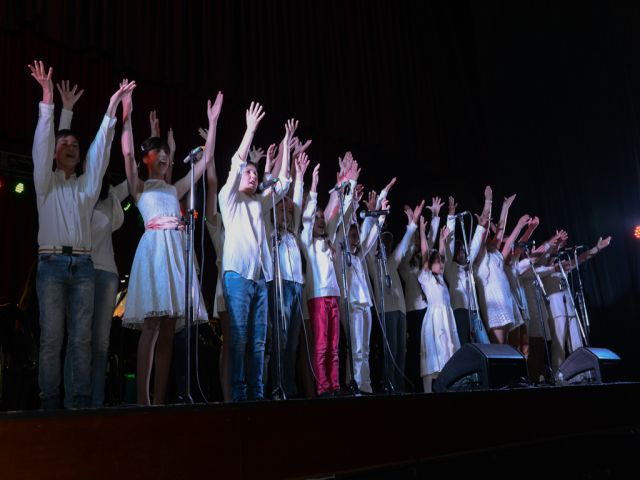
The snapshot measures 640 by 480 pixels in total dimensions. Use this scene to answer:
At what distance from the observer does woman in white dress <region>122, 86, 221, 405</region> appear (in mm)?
2844

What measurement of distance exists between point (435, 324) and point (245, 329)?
2355 millimetres

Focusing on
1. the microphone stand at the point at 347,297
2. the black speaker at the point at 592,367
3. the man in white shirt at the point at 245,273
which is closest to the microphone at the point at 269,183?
the man in white shirt at the point at 245,273

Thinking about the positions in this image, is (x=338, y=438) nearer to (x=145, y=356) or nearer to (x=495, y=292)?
(x=145, y=356)

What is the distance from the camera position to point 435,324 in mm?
4977

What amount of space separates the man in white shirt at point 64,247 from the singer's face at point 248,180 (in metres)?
0.75

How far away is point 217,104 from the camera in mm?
3283

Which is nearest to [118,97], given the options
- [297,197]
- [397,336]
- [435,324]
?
[297,197]

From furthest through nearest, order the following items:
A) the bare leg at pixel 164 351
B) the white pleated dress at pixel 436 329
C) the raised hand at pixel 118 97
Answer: the white pleated dress at pixel 436 329 → the raised hand at pixel 118 97 → the bare leg at pixel 164 351

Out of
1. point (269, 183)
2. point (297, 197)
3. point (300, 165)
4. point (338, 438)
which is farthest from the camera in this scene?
point (300, 165)

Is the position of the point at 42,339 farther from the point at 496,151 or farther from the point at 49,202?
the point at 496,151

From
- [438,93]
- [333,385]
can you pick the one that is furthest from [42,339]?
[438,93]

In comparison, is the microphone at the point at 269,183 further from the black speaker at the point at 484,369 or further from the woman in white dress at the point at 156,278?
the black speaker at the point at 484,369

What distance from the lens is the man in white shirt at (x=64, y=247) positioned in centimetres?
254

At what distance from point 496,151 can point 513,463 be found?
20.9ft
